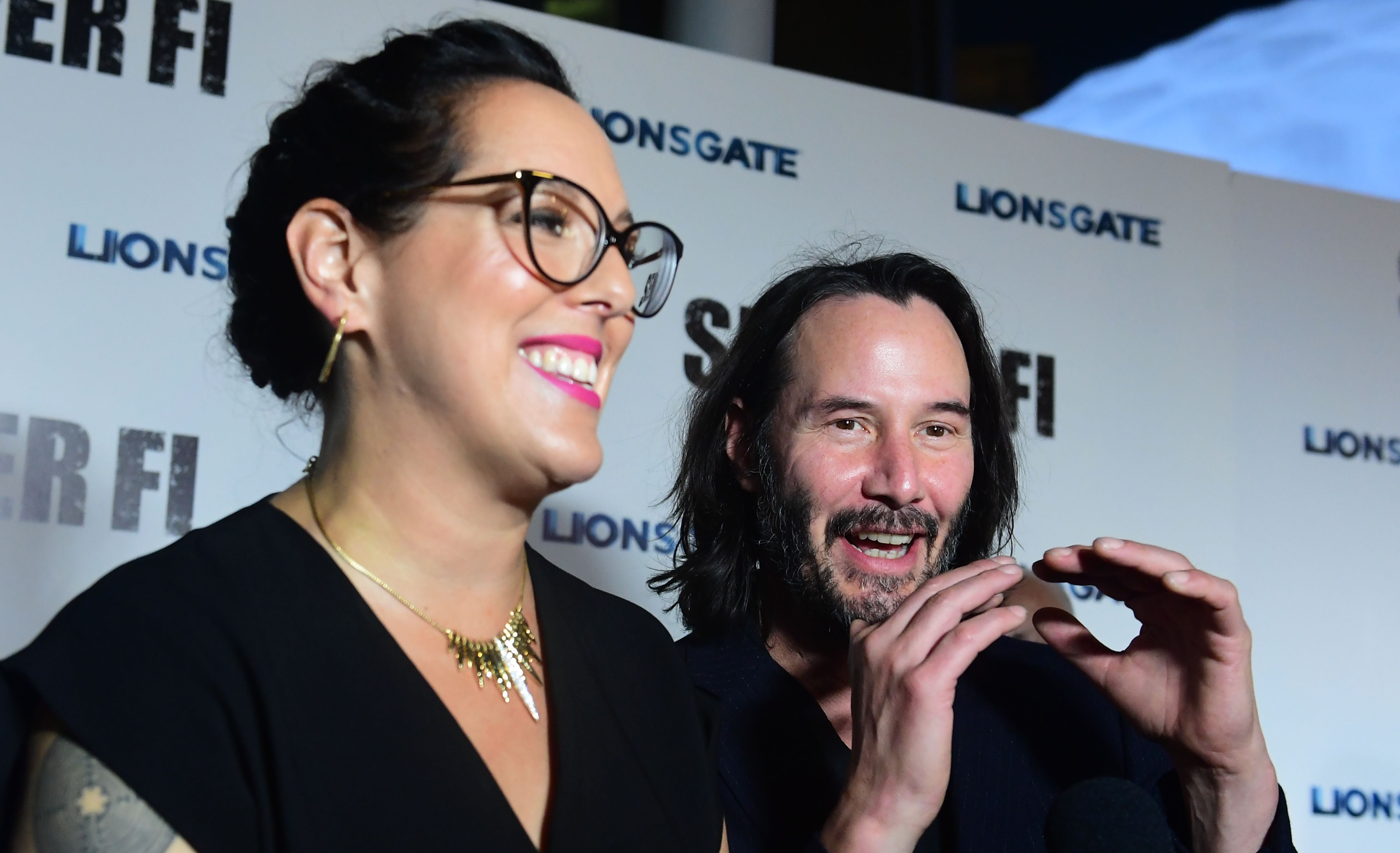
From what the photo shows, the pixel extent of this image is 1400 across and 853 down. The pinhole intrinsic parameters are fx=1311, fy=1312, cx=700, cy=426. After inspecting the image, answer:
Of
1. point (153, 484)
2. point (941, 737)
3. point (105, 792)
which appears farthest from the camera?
point (153, 484)

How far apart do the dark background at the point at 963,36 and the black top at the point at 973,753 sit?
256 centimetres

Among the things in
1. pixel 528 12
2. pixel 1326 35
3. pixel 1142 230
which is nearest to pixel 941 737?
pixel 528 12

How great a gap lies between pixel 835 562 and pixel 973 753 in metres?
0.32

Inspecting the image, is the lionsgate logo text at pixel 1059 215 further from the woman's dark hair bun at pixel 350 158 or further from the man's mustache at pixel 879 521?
the woman's dark hair bun at pixel 350 158

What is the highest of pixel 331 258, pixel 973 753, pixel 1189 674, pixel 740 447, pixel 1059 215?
pixel 1059 215

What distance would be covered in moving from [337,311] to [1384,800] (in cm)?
303

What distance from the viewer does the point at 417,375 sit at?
107cm

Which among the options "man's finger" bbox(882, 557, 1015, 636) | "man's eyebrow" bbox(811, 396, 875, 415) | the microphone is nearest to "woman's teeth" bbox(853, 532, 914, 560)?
"man's eyebrow" bbox(811, 396, 875, 415)

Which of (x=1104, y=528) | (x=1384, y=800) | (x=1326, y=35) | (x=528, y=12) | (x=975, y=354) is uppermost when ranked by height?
(x=1326, y=35)

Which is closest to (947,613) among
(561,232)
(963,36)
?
(561,232)

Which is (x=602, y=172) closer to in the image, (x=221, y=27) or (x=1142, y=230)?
(x=221, y=27)

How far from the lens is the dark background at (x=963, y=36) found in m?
5.00

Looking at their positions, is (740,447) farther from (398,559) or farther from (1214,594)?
(398,559)

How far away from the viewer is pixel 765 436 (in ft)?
6.50
